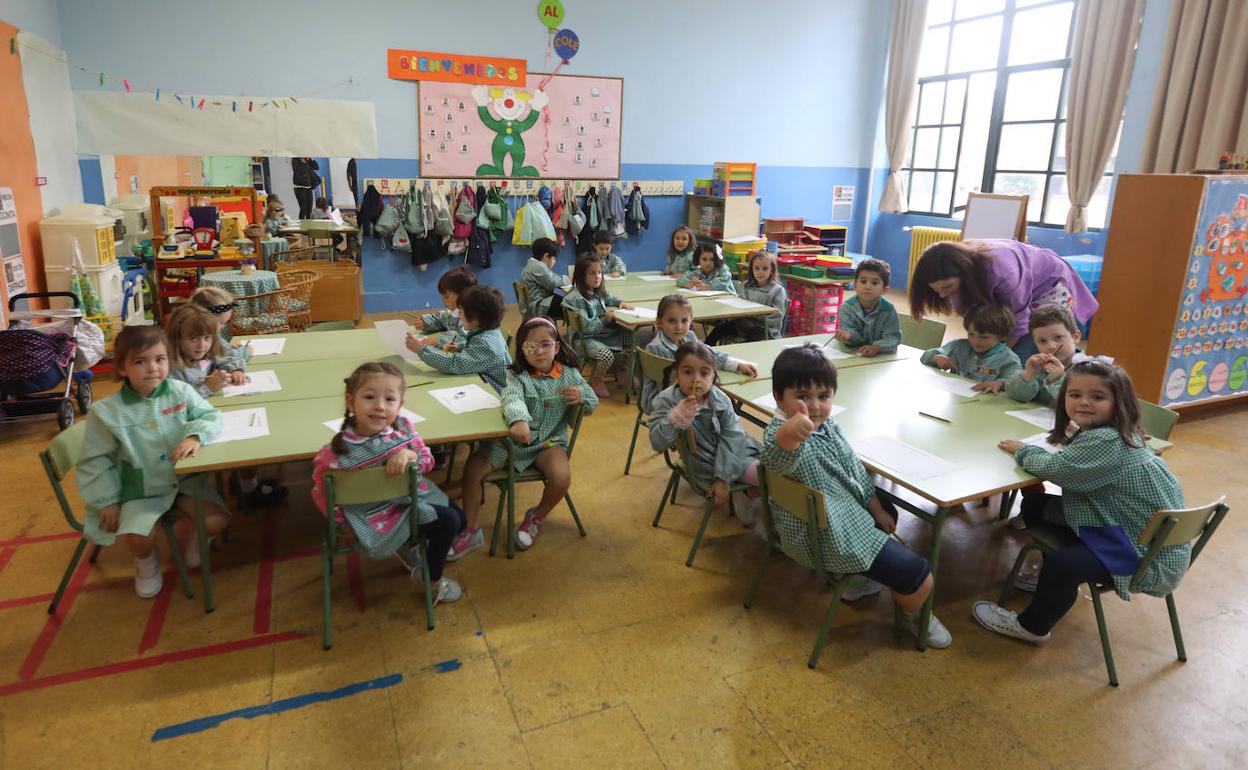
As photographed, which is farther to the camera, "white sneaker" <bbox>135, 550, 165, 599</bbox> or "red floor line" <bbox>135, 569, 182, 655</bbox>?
"white sneaker" <bbox>135, 550, 165, 599</bbox>

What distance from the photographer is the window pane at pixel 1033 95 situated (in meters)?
7.86

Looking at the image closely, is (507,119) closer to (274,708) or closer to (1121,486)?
(274,708)

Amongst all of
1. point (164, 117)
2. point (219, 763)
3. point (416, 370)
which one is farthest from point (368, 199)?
point (219, 763)

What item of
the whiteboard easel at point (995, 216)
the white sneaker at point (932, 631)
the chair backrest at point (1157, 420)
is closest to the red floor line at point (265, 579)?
the white sneaker at point (932, 631)

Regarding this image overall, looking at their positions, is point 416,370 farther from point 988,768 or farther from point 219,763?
point 988,768

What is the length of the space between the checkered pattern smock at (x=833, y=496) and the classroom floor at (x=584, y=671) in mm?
388

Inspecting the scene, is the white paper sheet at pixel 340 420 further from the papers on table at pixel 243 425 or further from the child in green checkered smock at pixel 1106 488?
the child in green checkered smock at pixel 1106 488

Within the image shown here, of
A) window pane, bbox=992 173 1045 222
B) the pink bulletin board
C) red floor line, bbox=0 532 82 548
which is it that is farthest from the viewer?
window pane, bbox=992 173 1045 222

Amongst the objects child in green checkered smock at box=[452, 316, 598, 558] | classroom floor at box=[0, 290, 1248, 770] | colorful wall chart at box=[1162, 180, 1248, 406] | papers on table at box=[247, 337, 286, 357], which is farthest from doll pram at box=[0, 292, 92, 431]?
colorful wall chart at box=[1162, 180, 1248, 406]

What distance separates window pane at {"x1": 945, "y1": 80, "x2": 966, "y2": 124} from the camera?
29.3 ft

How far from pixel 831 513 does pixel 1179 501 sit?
1.11m

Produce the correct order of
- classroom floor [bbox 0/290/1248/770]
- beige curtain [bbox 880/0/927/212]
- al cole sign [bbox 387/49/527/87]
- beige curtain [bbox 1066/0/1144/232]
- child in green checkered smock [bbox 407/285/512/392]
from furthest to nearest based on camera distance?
beige curtain [bbox 880/0/927/212] → al cole sign [bbox 387/49/527/87] → beige curtain [bbox 1066/0/1144/232] → child in green checkered smock [bbox 407/285/512/392] → classroom floor [bbox 0/290/1248/770]

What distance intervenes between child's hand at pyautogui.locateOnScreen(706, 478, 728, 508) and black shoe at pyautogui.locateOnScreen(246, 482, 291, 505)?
2048mm

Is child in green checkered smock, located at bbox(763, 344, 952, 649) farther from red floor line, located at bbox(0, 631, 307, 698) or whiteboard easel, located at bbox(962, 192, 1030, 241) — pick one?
whiteboard easel, located at bbox(962, 192, 1030, 241)
